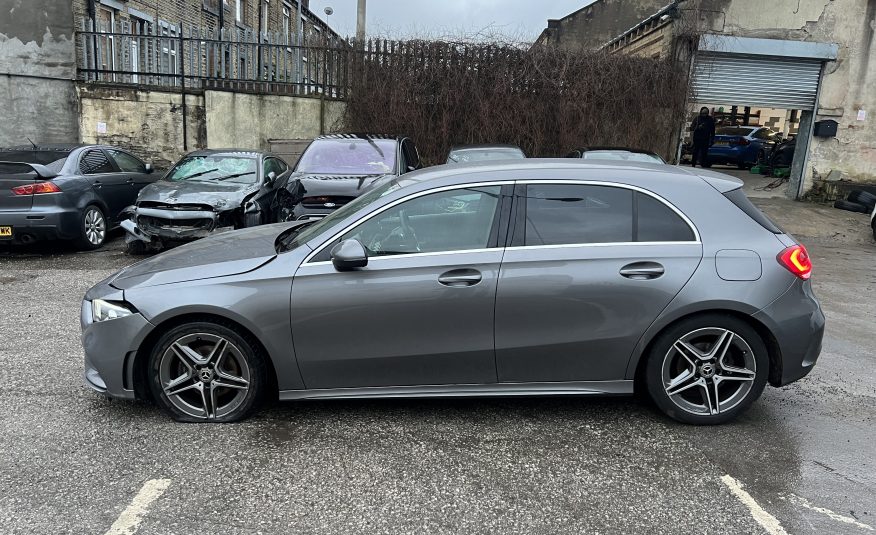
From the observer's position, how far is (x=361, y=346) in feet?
11.8

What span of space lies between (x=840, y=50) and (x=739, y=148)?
6296 mm

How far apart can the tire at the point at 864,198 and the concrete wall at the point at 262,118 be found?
11614mm

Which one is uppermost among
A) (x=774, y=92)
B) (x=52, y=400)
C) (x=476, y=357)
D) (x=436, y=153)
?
(x=774, y=92)

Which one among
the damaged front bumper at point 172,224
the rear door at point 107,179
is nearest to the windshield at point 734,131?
the damaged front bumper at point 172,224

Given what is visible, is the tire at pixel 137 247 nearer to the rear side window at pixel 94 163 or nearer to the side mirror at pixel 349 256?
the rear side window at pixel 94 163

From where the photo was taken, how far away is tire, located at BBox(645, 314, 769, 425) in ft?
12.0

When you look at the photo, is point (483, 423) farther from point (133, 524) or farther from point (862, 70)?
point (862, 70)

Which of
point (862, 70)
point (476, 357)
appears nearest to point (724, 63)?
point (862, 70)

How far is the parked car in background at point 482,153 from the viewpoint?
10.2 meters

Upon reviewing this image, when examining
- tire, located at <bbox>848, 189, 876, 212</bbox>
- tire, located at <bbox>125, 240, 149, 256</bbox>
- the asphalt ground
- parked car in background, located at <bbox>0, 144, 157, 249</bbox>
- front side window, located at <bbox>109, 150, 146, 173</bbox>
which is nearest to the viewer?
the asphalt ground

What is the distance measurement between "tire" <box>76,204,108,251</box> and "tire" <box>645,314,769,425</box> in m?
8.19

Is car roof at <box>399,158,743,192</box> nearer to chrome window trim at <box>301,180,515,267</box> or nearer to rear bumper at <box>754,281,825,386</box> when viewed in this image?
chrome window trim at <box>301,180,515,267</box>

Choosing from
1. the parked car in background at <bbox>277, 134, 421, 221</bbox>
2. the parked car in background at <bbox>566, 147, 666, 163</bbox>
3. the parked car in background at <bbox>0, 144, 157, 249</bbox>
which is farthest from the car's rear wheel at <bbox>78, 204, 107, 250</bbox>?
the parked car in background at <bbox>566, 147, 666, 163</bbox>

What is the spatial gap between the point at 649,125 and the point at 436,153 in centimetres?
506
